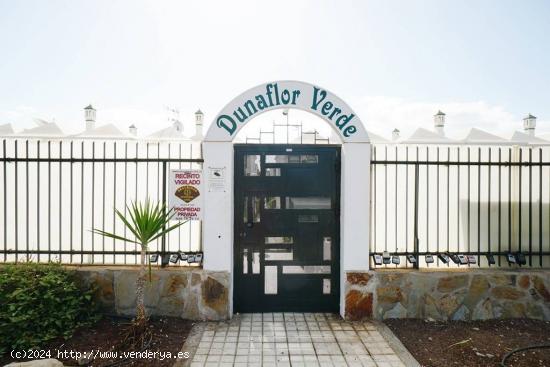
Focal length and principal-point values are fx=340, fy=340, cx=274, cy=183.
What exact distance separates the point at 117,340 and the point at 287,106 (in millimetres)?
3994

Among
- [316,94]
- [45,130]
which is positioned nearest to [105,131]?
[45,130]

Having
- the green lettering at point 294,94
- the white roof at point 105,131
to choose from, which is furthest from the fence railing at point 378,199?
the white roof at point 105,131

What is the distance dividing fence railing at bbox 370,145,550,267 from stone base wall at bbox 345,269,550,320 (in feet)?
1.08

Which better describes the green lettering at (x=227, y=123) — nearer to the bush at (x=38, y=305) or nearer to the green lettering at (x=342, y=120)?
the green lettering at (x=342, y=120)

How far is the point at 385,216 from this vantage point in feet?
18.2

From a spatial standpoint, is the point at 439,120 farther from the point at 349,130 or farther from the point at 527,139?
the point at 349,130

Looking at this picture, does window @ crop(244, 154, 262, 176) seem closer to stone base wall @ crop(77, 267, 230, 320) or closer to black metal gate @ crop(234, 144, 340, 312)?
black metal gate @ crop(234, 144, 340, 312)

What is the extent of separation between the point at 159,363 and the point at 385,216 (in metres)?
3.85

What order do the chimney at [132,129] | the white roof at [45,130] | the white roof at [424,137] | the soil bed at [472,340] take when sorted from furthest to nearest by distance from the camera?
the chimney at [132,129], the white roof at [424,137], the white roof at [45,130], the soil bed at [472,340]

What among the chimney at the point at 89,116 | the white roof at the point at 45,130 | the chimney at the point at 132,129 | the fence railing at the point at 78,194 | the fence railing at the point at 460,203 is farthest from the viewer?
the chimney at the point at 132,129

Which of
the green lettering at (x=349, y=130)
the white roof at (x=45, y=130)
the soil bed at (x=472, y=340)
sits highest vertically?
the white roof at (x=45, y=130)

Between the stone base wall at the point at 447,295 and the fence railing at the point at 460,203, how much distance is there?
1.08 ft

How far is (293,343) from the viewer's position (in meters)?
4.42

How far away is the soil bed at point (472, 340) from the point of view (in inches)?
162
